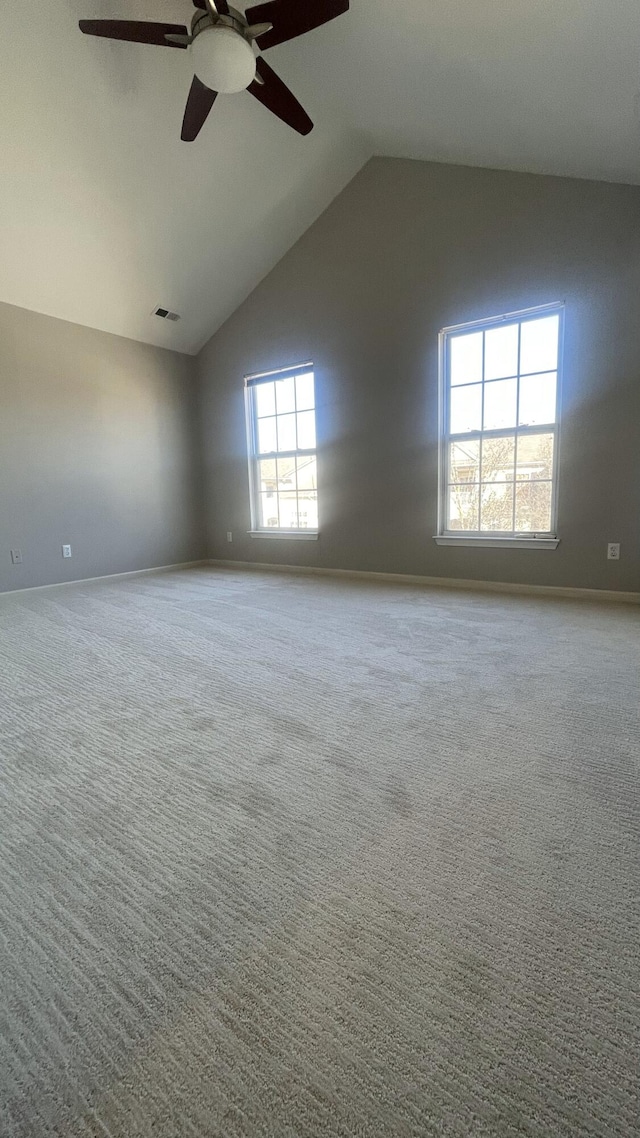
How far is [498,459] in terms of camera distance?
12.3 feet

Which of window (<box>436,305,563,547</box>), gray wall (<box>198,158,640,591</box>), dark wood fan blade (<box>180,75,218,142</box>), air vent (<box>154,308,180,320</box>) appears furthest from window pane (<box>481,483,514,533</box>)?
air vent (<box>154,308,180,320</box>)

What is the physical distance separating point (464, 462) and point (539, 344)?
0.98 metres

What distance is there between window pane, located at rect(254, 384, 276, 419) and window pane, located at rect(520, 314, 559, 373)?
2572 millimetres

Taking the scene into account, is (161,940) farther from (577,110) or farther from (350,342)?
(350,342)

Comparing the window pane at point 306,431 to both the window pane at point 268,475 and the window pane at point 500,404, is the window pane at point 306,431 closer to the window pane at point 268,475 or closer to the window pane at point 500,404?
the window pane at point 268,475

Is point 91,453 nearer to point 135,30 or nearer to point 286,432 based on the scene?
point 286,432

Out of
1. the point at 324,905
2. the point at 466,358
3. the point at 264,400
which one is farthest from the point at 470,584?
the point at 324,905

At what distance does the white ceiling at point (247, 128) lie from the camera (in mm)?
2316

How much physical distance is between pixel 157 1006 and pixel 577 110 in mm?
3959

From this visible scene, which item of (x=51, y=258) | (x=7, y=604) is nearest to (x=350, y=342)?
(x=51, y=258)

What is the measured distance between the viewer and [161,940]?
0.91 meters

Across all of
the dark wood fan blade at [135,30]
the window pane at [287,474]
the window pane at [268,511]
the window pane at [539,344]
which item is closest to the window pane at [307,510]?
the window pane at [287,474]

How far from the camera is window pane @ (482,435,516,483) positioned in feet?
12.1

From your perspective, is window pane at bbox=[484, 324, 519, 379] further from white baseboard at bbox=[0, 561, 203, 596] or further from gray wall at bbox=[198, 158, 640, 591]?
white baseboard at bbox=[0, 561, 203, 596]
